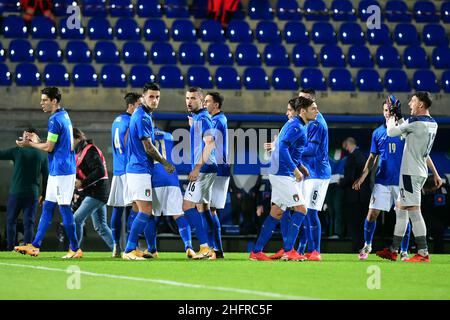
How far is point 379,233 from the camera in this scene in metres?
16.8

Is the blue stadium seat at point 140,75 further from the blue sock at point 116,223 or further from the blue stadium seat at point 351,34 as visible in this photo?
the blue sock at point 116,223

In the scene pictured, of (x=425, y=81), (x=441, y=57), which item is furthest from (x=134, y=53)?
(x=441, y=57)

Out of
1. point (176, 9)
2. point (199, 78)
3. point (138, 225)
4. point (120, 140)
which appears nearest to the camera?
point (138, 225)

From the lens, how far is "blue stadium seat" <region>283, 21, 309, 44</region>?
1989 cm

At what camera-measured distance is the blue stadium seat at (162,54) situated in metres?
18.8

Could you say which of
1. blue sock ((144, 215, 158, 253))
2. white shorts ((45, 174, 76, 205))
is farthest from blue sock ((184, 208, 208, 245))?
white shorts ((45, 174, 76, 205))

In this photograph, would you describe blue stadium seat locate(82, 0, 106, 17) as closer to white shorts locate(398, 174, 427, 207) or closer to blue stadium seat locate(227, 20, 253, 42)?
blue stadium seat locate(227, 20, 253, 42)

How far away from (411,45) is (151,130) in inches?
431

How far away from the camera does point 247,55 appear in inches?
755

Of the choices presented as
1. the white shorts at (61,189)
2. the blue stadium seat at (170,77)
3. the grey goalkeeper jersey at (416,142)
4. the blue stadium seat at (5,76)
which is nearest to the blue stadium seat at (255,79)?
the blue stadium seat at (170,77)

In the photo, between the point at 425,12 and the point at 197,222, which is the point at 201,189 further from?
the point at 425,12

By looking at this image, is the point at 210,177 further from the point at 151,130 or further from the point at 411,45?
the point at 411,45

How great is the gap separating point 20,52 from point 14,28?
0.87 metres
